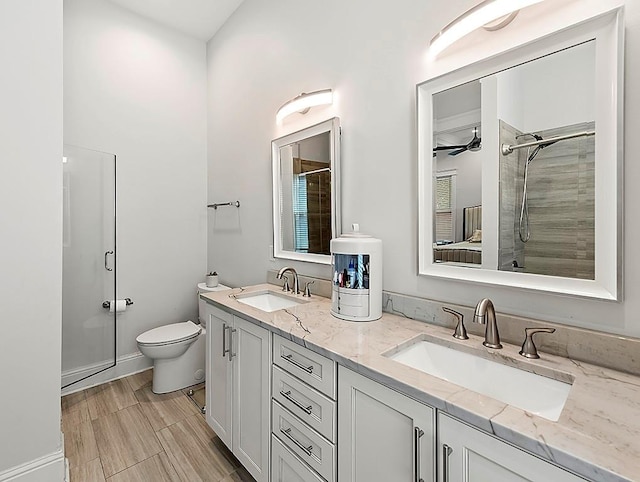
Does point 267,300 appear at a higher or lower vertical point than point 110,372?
higher

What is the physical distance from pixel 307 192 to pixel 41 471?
193cm

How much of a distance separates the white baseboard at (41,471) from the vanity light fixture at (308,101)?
2.19 metres

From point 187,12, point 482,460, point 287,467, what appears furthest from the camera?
point 187,12

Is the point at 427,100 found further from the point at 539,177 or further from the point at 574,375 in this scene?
the point at 574,375

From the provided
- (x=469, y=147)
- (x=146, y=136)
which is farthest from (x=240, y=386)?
(x=146, y=136)

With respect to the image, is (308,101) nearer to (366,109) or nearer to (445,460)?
(366,109)

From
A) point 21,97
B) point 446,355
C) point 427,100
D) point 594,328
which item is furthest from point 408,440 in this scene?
point 21,97

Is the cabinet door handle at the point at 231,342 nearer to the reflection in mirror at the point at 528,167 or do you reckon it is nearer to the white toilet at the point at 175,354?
the white toilet at the point at 175,354

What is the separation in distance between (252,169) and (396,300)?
1.62 metres

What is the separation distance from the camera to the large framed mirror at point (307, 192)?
5.90 feet

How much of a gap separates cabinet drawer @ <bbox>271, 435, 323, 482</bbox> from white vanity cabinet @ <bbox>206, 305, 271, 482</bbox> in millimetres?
48

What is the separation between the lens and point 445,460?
76cm

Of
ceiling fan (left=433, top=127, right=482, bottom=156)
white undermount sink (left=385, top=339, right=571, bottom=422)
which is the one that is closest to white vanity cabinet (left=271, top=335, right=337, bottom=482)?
white undermount sink (left=385, top=339, right=571, bottom=422)

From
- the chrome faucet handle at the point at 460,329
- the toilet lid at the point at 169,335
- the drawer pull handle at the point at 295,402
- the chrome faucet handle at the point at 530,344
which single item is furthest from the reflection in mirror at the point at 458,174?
the toilet lid at the point at 169,335
